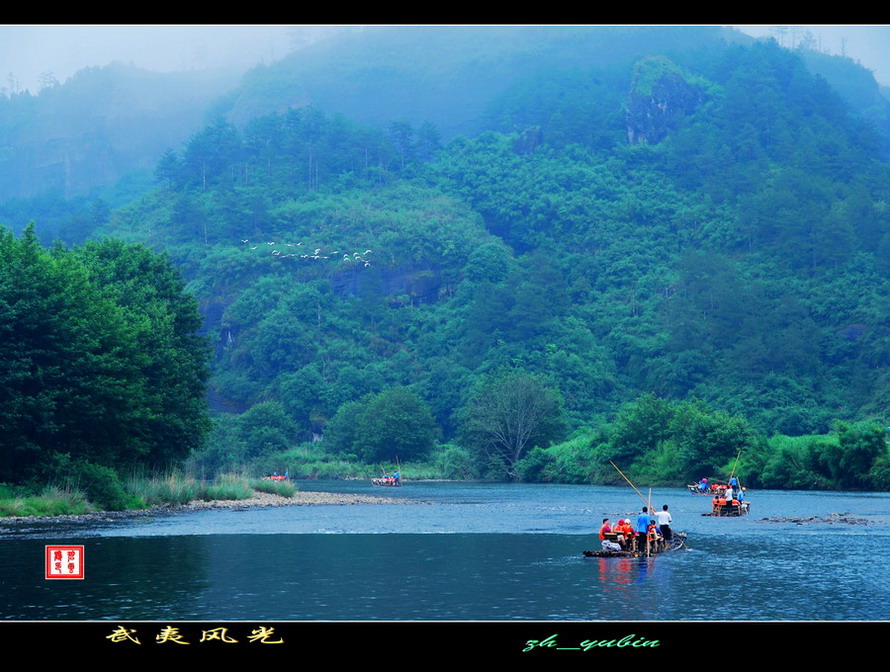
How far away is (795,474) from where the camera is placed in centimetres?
8781

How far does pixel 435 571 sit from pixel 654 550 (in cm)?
899

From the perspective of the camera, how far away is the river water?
2686 cm

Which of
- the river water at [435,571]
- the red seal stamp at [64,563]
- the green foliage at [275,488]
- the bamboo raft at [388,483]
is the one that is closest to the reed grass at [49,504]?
the river water at [435,571]

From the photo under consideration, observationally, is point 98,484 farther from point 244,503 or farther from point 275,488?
point 275,488

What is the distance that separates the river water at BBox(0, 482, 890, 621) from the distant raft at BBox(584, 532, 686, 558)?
0.32 metres

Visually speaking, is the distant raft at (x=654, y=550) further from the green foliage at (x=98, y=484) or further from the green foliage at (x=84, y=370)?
the green foliage at (x=98, y=484)

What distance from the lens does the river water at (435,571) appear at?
26.9m

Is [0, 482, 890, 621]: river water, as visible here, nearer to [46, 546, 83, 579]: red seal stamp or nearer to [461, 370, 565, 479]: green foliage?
[46, 546, 83, 579]: red seal stamp

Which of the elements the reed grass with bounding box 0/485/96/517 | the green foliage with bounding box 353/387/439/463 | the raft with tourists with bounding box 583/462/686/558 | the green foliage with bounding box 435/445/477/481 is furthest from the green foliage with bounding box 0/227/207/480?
the green foliage with bounding box 353/387/439/463

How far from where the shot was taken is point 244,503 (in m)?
66.6

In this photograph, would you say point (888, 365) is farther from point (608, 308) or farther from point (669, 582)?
point (669, 582)

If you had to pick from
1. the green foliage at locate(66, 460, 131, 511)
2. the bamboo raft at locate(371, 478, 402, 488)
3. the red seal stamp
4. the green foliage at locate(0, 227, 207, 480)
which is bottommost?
the bamboo raft at locate(371, 478, 402, 488)

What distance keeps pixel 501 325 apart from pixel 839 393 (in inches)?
2111

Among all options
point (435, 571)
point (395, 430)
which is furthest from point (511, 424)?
point (435, 571)
